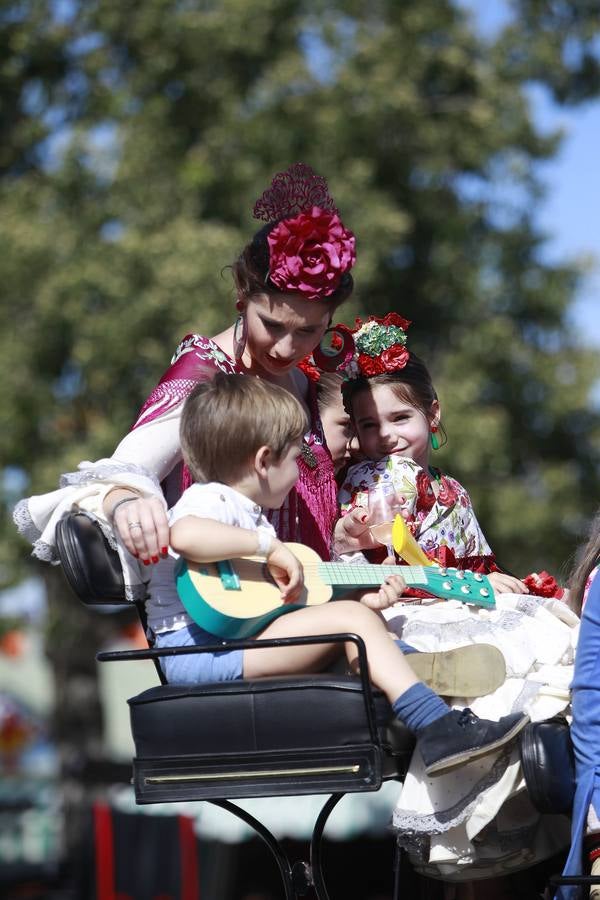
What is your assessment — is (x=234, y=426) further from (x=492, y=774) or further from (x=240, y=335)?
(x=492, y=774)

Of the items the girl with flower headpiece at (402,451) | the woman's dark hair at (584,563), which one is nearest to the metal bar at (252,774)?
the woman's dark hair at (584,563)

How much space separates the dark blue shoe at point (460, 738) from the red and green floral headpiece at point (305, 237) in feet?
4.06

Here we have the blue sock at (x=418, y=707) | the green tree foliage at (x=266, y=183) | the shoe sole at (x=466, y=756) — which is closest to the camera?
the shoe sole at (x=466, y=756)

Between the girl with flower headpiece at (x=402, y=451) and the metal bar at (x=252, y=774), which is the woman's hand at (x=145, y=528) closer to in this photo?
the metal bar at (x=252, y=774)

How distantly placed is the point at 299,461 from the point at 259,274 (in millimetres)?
549

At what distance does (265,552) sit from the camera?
3061 millimetres

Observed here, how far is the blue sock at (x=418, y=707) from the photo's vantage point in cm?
289

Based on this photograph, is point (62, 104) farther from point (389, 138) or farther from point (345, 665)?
point (345, 665)

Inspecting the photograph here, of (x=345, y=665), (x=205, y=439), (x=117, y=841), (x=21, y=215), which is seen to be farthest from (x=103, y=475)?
(x=21, y=215)

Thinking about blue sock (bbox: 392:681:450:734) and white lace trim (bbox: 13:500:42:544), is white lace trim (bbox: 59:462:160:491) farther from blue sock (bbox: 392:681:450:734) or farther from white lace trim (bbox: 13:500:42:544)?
blue sock (bbox: 392:681:450:734)

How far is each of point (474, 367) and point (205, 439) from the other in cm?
838

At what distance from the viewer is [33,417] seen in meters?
10.6

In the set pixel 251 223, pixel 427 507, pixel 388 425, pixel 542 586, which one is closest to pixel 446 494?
pixel 427 507

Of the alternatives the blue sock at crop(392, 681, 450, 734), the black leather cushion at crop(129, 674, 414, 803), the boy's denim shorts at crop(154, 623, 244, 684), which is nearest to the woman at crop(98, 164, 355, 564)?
the boy's denim shorts at crop(154, 623, 244, 684)
